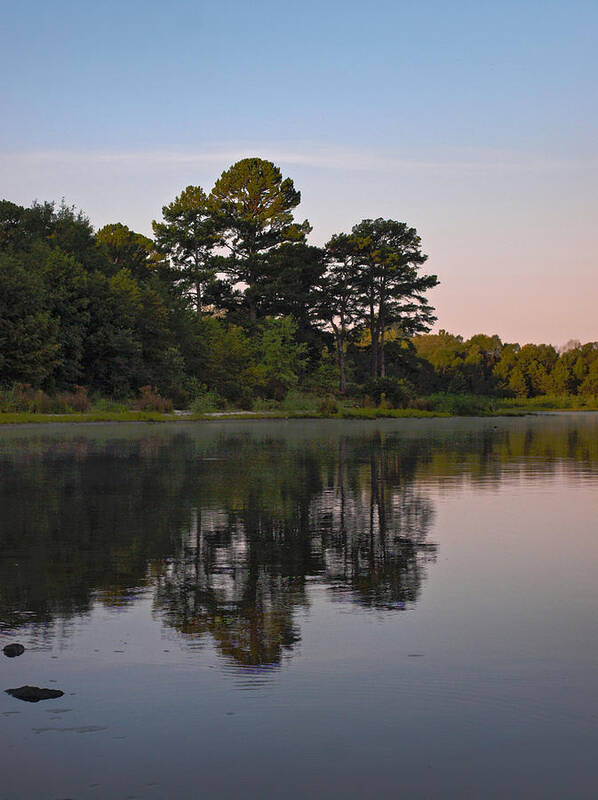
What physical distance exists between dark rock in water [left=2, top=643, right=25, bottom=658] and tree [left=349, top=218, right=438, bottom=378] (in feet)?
231

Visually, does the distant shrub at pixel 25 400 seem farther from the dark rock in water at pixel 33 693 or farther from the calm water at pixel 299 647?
the dark rock in water at pixel 33 693

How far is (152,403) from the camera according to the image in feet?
143

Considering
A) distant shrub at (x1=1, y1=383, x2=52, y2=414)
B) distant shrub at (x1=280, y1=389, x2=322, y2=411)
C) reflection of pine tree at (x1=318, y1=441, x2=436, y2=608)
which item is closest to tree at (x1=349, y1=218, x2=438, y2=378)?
distant shrub at (x1=280, y1=389, x2=322, y2=411)

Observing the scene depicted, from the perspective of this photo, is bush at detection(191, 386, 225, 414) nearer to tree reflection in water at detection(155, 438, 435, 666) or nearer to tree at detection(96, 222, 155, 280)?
tree at detection(96, 222, 155, 280)

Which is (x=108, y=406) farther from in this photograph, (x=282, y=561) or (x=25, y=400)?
(x=282, y=561)

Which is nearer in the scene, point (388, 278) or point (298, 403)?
point (298, 403)

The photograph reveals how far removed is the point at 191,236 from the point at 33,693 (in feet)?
230

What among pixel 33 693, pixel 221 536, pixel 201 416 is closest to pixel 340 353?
pixel 201 416

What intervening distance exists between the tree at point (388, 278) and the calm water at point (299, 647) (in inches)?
2519

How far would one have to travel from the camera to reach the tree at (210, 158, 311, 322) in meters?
71.8

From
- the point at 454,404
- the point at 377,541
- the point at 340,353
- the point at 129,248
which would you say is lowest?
the point at 377,541

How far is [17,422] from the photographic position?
33.4 meters

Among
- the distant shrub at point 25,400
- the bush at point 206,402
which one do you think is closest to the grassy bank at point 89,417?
the distant shrub at point 25,400

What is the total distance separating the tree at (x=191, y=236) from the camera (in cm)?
7088
